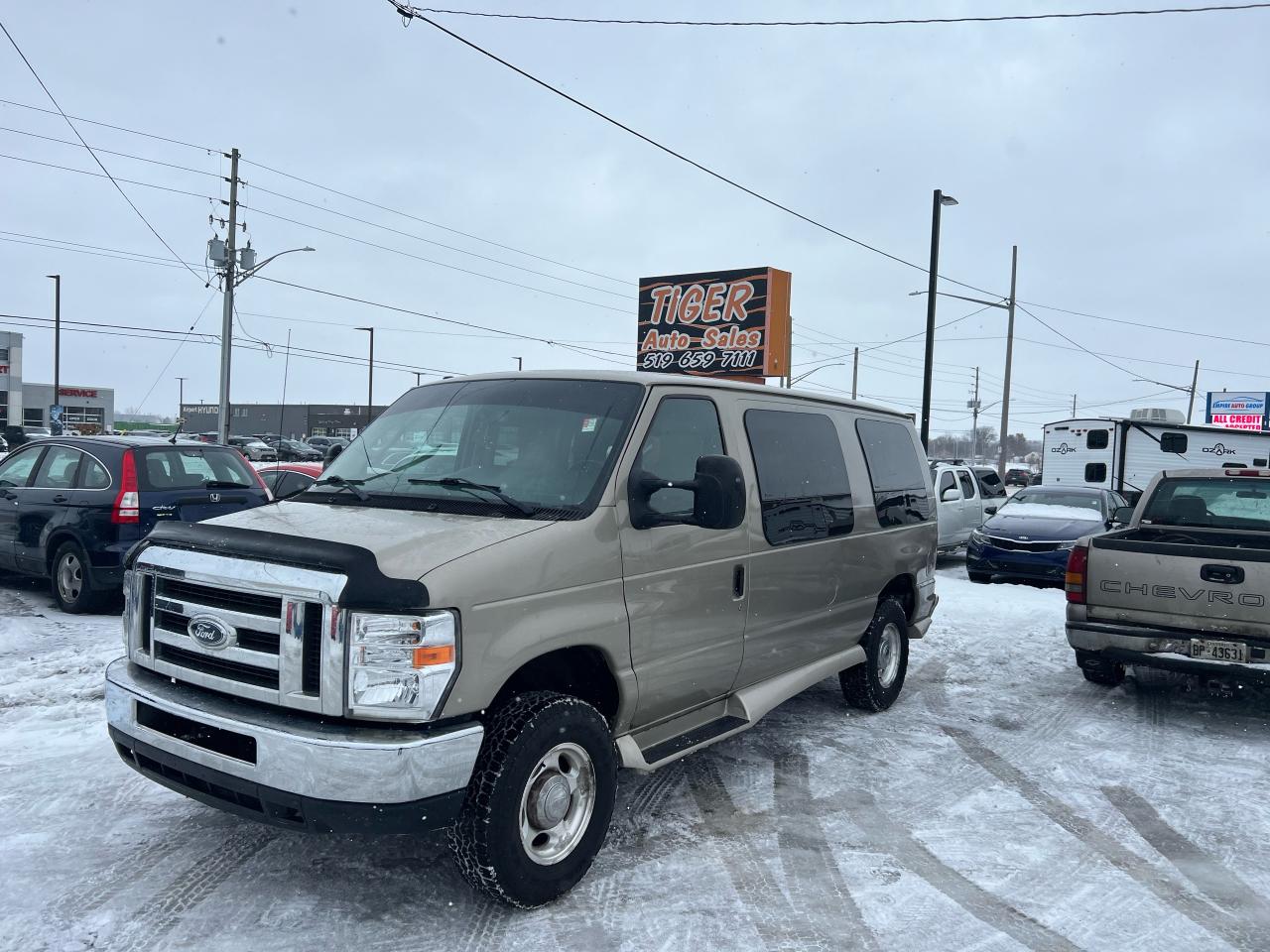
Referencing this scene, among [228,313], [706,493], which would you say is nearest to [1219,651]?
[706,493]

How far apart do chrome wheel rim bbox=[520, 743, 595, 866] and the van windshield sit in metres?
0.95

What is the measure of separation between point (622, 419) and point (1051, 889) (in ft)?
8.76

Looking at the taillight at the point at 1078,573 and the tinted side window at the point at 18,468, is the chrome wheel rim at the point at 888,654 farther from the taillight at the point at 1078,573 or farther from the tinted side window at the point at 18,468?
the tinted side window at the point at 18,468

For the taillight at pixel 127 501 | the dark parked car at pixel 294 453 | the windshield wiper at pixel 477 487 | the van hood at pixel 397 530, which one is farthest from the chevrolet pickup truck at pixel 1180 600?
the dark parked car at pixel 294 453

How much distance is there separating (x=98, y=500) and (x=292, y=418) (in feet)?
349

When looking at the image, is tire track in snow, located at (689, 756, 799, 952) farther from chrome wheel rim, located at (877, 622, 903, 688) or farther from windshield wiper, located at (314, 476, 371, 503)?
windshield wiper, located at (314, 476, 371, 503)

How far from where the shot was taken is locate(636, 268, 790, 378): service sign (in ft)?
71.3

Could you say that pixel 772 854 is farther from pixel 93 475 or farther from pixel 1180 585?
pixel 93 475

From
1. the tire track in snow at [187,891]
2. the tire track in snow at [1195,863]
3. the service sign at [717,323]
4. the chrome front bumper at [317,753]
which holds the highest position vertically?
the service sign at [717,323]

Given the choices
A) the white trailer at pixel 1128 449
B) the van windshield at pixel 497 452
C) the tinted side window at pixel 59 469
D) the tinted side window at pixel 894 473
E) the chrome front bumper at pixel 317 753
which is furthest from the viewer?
the white trailer at pixel 1128 449

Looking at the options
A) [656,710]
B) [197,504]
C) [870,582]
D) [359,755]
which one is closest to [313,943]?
[359,755]

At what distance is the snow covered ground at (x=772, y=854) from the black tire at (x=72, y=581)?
7.58ft

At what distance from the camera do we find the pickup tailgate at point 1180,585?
6105 mm

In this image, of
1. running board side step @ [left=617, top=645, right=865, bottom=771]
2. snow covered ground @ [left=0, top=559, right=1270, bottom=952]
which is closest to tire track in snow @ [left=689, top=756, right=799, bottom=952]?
snow covered ground @ [left=0, top=559, right=1270, bottom=952]
